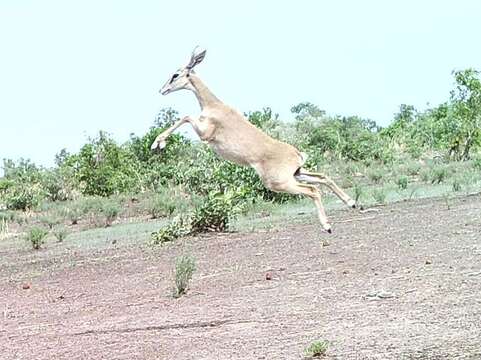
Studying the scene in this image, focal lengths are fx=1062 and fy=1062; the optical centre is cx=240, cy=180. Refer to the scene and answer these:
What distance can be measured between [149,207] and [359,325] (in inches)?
868

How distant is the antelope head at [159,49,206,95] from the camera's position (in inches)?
498

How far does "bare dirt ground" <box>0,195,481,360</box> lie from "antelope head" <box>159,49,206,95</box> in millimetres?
2327

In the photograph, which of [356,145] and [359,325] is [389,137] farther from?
[359,325]

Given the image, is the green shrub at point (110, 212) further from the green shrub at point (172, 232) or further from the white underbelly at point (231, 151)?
the white underbelly at point (231, 151)

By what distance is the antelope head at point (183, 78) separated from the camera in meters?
12.7

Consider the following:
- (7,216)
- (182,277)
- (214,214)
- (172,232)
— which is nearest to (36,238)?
(172,232)

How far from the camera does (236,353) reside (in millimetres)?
8273

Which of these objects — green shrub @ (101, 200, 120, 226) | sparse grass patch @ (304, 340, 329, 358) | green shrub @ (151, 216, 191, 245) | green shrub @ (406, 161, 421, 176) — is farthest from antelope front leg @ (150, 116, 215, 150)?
green shrub @ (406, 161, 421, 176)

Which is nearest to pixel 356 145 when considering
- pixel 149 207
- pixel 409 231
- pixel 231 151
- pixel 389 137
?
pixel 389 137

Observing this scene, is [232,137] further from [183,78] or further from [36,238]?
[36,238]

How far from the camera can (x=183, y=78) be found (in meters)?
12.7

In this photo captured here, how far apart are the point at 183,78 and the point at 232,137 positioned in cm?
97

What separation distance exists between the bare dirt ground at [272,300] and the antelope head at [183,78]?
2.33 m

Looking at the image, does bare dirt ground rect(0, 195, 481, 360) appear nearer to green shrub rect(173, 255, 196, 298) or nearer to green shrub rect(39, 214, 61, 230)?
green shrub rect(173, 255, 196, 298)
